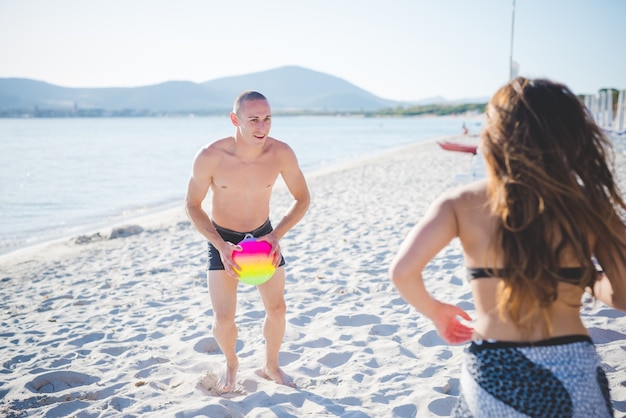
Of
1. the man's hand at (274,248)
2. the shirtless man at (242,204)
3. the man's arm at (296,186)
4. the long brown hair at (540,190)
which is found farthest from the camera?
the man's arm at (296,186)

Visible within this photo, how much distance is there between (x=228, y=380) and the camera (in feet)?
11.2

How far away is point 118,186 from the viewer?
18.0 m

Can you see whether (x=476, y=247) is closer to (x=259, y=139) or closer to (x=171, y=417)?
(x=259, y=139)

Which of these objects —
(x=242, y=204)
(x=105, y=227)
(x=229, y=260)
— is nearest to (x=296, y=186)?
(x=242, y=204)

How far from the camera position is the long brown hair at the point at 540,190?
142cm

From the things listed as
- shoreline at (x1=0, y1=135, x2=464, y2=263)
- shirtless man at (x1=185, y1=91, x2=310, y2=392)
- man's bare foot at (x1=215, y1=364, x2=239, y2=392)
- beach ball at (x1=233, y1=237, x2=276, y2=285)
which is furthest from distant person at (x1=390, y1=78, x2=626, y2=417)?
shoreline at (x1=0, y1=135, x2=464, y2=263)

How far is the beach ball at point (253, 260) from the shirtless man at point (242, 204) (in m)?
0.08

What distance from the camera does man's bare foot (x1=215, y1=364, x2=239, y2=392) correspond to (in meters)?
3.38

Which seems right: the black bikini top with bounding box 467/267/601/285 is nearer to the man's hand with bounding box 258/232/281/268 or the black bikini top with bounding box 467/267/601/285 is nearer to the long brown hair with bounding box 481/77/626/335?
the long brown hair with bounding box 481/77/626/335

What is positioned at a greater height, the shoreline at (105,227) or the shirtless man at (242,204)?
the shirtless man at (242,204)

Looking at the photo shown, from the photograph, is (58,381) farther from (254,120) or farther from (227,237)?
(254,120)

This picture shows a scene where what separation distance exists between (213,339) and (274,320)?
42.0 inches

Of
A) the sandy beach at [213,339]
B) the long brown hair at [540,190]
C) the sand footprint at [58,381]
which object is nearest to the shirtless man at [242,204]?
the sandy beach at [213,339]

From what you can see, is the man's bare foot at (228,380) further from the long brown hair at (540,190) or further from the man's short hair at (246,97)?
the long brown hair at (540,190)
